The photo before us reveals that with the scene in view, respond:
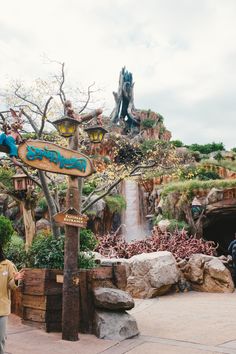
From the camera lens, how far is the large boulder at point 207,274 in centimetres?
1088

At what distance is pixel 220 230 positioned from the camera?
75.3 feet

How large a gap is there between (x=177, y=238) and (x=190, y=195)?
13.8ft

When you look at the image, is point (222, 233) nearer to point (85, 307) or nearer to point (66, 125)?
point (85, 307)

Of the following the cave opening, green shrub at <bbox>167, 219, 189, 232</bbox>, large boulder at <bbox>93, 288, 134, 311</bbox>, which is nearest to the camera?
large boulder at <bbox>93, 288, 134, 311</bbox>

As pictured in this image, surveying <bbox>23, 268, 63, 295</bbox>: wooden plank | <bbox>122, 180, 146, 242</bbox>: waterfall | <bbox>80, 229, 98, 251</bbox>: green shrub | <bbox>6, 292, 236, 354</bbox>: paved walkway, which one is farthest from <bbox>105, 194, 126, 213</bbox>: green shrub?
<bbox>23, 268, 63, 295</bbox>: wooden plank

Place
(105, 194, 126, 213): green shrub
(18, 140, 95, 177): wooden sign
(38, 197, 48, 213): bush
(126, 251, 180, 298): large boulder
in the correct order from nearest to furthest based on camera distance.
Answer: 1. (18, 140, 95, 177): wooden sign
2. (126, 251, 180, 298): large boulder
3. (38, 197, 48, 213): bush
4. (105, 194, 126, 213): green shrub

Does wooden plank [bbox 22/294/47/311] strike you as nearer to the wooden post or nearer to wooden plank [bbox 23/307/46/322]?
wooden plank [bbox 23/307/46/322]

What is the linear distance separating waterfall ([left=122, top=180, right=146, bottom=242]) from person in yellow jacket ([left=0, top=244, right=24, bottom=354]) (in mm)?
19019

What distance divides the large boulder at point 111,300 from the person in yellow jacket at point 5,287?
2.20 metres

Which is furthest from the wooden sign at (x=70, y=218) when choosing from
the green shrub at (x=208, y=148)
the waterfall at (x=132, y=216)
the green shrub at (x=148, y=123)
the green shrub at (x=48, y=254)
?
the green shrub at (x=148, y=123)

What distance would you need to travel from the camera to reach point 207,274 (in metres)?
11.1

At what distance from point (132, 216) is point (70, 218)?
19.8 meters

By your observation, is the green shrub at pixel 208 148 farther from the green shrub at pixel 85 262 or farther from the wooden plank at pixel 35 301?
the wooden plank at pixel 35 301

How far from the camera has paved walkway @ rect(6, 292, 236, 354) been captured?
17.3 ft
